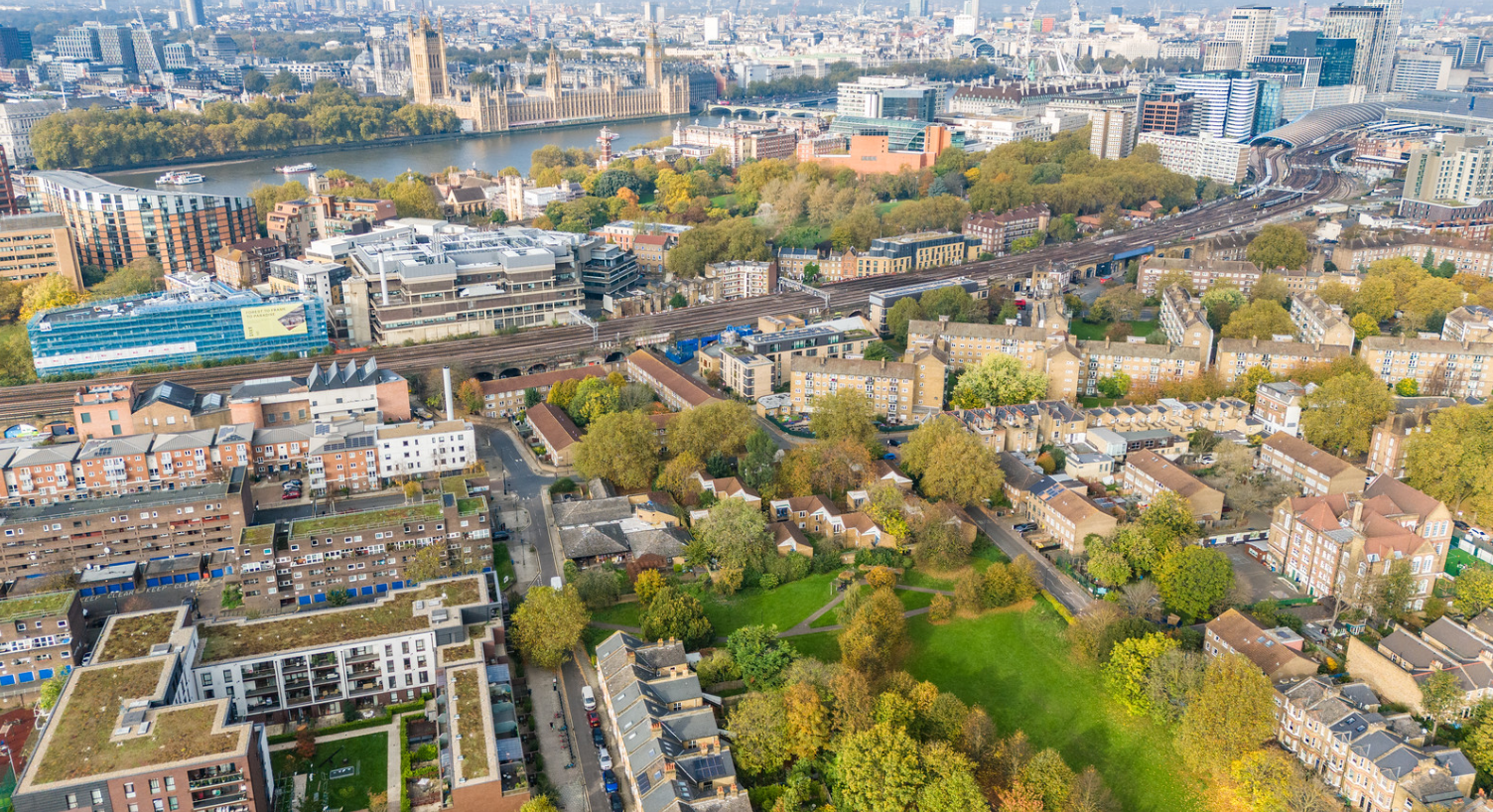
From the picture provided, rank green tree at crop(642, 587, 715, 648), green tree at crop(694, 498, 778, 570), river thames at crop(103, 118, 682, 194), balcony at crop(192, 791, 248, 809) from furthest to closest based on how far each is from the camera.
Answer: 1. river thames at crop(103, 118, 682, 194)
2. green tree at crop(694, 498, 778, 570)
3. green tree at crop(642, 587, 715, 648)
4. balcony at crop(192, 791, 248, 809)

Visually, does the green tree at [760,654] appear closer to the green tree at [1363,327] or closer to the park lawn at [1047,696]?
the park lawn at [1047,696]

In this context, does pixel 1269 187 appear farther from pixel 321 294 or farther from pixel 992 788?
pixel 992 788

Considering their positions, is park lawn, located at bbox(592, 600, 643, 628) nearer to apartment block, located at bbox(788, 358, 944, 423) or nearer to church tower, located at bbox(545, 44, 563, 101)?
apartment block, located at bbox(788, 358, 944, 423)

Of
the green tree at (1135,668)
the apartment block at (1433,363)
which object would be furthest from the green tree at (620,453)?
the apartment block at (1433,363)

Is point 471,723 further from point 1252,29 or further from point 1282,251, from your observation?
point 1252,29

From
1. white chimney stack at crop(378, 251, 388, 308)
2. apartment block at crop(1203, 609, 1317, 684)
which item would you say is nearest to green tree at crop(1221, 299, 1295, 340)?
apartment block at crop(1203, 609, 1317, 684)

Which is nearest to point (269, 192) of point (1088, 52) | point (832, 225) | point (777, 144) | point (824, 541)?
point (832, 225)

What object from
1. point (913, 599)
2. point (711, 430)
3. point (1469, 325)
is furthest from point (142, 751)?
Answer: point (1469, 325)
